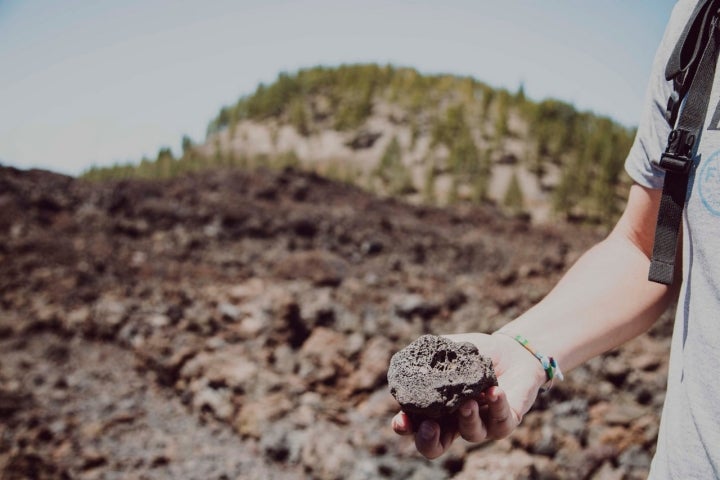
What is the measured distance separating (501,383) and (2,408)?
234 inches

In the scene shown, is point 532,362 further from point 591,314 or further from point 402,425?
point 402,425

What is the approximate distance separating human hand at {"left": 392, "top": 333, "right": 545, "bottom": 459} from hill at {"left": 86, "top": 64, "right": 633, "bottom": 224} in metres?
15.5

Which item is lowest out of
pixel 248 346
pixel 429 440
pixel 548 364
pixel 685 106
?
pixel 248 346

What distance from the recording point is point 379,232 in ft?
36.2

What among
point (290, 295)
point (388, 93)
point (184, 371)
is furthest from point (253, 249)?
point (388, 93)

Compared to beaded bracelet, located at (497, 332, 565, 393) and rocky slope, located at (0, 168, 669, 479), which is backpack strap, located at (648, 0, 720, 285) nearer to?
beaded bracelet, located at (497, 332, 565, 393)

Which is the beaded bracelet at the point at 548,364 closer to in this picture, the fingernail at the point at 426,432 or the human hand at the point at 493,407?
the human hand at the point at 493,407

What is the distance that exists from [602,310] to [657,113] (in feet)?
1.68

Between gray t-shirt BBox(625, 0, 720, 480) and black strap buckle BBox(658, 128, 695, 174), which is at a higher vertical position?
black strap buckle BBox(658, 128, 695, 174)

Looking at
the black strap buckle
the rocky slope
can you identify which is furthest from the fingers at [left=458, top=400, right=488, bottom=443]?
the rocky slope

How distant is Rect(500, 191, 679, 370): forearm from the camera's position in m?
1.33

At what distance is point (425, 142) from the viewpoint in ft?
85.8

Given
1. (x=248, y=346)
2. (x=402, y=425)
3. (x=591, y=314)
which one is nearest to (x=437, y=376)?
(x=402, y=425)

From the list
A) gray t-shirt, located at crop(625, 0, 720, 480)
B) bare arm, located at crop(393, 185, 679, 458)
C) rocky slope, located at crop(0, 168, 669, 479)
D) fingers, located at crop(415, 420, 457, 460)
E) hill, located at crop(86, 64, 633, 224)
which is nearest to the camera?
gray t-shirt, located at crop(625, 0, 720, 480)
